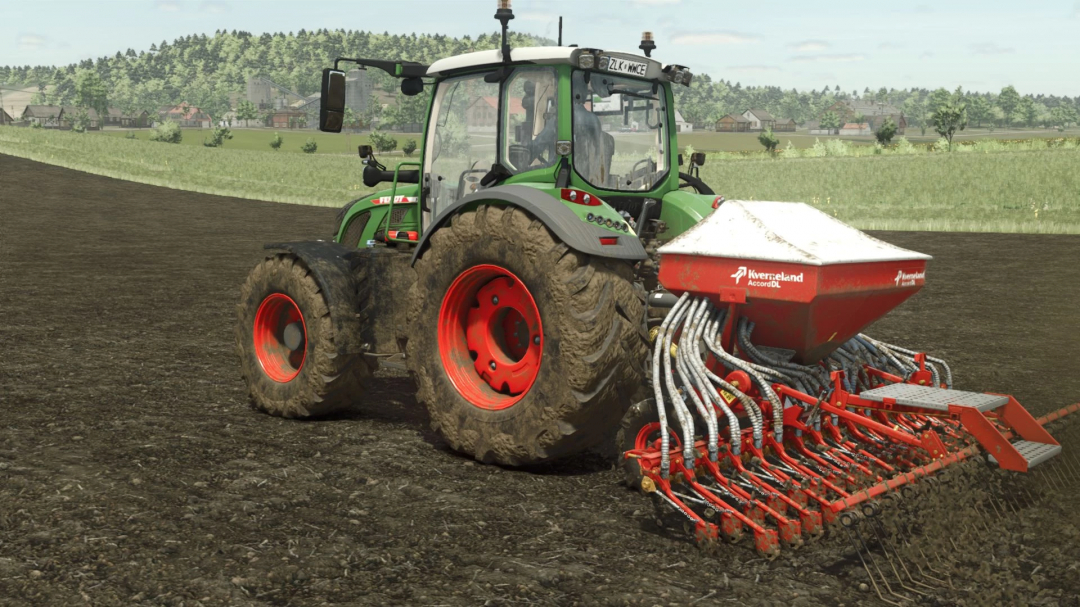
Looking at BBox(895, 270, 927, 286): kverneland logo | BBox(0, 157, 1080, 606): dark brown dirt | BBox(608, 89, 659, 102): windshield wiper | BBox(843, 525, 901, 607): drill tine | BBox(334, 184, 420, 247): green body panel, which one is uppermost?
BBox(608, 89, 659, 102): windshield wiper

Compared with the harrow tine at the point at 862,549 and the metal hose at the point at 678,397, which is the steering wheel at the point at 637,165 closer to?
the metal hose at the point at 678,397

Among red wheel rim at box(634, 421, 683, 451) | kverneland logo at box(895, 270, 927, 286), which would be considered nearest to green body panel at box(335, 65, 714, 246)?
red wheel rim at box(634, 421, 683, 451)

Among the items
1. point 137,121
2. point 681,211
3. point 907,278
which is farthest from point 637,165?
point 137,121

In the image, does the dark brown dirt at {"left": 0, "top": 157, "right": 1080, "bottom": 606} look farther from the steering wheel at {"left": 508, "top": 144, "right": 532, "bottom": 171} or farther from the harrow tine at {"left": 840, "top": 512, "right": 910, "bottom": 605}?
the steering wheel at {"left": 508, "top": 144, "right": 532, "bottom": 171}

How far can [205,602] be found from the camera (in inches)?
147

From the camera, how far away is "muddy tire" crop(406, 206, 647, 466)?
4.92m

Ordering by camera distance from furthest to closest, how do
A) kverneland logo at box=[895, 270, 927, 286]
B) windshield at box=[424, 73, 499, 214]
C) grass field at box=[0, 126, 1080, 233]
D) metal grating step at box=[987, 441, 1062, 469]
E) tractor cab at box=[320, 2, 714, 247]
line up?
grass field at box=[0, 126, 1080, 233], windshield at box=[424, 73, 499, 214], tractor cab at box=[320, 2, 714, 247], kverneland logo at box=[895, 270, 927, 286], metal grating step at box=[987, 441, 1062, 469]

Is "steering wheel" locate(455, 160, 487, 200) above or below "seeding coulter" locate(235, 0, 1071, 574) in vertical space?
above

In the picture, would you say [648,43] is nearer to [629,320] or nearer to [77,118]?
[629,320]

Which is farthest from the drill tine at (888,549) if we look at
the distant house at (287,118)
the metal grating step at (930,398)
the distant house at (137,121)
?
the distant house at (137,121)

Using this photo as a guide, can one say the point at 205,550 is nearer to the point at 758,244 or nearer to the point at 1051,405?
the point at 758,244

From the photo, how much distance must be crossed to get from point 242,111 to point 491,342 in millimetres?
177743

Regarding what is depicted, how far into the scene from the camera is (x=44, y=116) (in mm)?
160375

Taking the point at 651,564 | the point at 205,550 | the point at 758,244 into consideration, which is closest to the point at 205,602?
the point at 205,550
